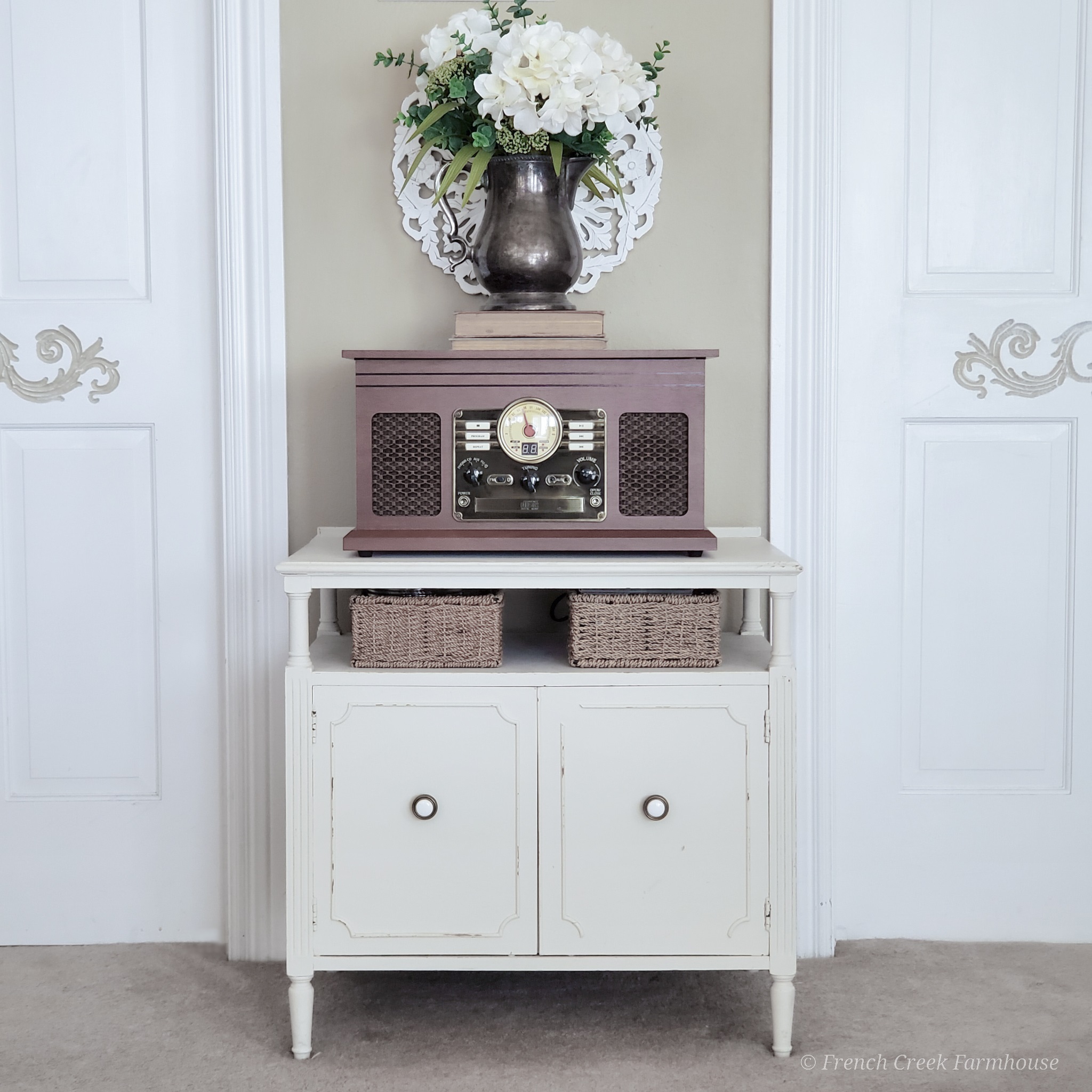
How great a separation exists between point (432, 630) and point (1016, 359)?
1158mm

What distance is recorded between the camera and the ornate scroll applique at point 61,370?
6.48ft

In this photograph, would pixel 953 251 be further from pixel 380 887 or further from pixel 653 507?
pixel 380 887

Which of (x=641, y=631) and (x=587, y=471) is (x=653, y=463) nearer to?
(x=587, y=471)

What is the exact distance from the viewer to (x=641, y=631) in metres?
1.59

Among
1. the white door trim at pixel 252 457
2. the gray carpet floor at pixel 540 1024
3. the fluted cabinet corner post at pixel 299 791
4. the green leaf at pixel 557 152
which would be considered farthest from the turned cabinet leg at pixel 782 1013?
the green leaf at pixel 557 152

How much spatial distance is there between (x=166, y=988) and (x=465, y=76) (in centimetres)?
155

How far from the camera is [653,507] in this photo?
1.65 meters

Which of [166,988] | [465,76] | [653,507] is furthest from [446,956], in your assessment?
[465,76]

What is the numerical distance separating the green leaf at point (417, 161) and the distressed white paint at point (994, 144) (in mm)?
832

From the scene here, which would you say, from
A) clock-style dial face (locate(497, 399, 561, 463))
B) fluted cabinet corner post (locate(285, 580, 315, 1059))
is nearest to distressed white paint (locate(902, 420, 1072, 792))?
clock-style dial face (locate(497, 399, 561, 463))

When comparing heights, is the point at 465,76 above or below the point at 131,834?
above

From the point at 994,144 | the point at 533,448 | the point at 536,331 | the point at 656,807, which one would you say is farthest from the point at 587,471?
the point at 994,144

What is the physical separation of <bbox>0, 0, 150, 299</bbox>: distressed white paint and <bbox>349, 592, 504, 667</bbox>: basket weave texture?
0.82 meters

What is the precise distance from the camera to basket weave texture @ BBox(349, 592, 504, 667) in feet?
5.22
